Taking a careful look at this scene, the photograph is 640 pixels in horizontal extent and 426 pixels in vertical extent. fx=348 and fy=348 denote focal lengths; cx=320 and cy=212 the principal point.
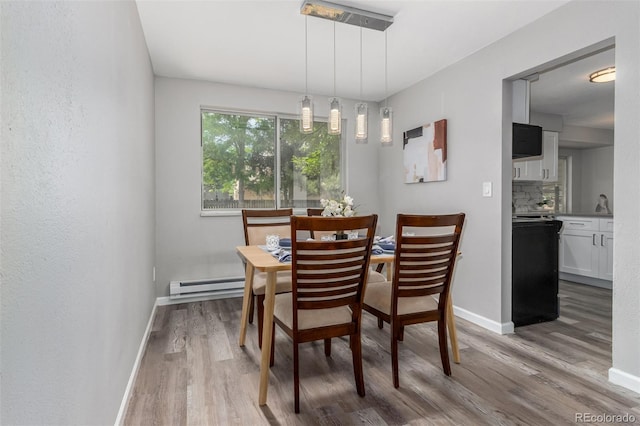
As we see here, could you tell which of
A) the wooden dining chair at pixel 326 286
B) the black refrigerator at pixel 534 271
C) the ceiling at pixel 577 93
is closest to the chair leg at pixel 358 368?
the wooden dining chair at pixel 326 286

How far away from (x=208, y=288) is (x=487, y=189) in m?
2.95

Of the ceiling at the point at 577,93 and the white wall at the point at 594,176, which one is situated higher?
the ceiling at the point at 577,93

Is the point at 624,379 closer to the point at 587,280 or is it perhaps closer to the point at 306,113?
the point at 306,113

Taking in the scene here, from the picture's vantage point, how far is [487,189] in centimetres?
300

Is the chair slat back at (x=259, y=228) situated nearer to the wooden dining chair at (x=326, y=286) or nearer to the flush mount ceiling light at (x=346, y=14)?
the wooden dining chair at (x=326, y=286)

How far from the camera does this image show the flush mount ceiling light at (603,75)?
3455mm

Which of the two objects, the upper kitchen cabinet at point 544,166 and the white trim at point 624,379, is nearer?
the white trim at point 624,379

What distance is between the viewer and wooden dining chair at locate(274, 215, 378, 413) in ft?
5.74

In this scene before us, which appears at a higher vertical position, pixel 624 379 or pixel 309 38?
pixel 309 38

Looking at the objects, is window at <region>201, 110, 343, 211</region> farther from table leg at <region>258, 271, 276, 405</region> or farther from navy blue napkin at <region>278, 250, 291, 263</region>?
table leg at <region>258, 271, 276, 405</region>

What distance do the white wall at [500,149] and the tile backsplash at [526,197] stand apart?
147cm

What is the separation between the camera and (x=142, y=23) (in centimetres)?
263

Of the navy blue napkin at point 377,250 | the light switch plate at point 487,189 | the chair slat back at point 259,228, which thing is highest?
the light switch plate at point 487,189

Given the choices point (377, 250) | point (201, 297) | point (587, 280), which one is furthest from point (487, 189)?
point (201, 297)
